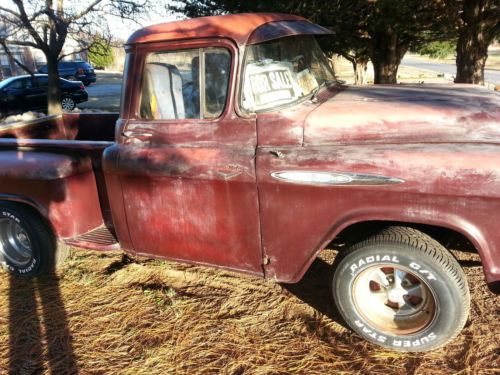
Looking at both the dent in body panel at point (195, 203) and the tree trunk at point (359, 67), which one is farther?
→ the tree trunk at point (359, 67)

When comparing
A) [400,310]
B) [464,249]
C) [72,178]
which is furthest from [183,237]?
[464,249]

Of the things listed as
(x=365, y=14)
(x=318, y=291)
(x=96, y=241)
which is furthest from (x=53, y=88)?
(x=318, y=291)

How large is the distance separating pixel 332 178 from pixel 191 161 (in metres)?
→ 0.94

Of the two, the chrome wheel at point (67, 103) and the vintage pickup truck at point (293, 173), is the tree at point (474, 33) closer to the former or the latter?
the vintage pickup truck at point (293, 173)

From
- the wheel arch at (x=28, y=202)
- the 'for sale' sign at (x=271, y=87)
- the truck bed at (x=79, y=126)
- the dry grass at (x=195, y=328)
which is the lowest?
the dry grass at (x=195, y=328)

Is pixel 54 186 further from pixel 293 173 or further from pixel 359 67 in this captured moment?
pixel 359 67

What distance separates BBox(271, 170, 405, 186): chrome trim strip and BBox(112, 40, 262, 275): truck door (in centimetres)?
23

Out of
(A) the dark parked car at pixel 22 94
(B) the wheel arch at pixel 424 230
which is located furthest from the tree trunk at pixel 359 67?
(B) the wheel arch at pixel 424 230

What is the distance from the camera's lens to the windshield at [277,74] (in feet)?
9.04

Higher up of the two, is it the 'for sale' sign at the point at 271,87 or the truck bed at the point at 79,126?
the 'for sale' sign at the point at 271,87

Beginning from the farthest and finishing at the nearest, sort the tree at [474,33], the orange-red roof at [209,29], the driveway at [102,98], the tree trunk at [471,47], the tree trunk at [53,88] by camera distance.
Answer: the driveway at [102,98], the tree trunk at [53,88], the tree trunk at [471,47], the tree at [474,33], the orange-red roof at [209,29]

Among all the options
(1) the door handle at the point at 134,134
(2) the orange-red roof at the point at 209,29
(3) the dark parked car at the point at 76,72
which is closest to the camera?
(2) the orange-red roof at the point at 209,29

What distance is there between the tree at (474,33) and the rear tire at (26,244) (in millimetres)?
7884

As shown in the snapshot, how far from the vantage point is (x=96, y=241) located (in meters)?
3.48
